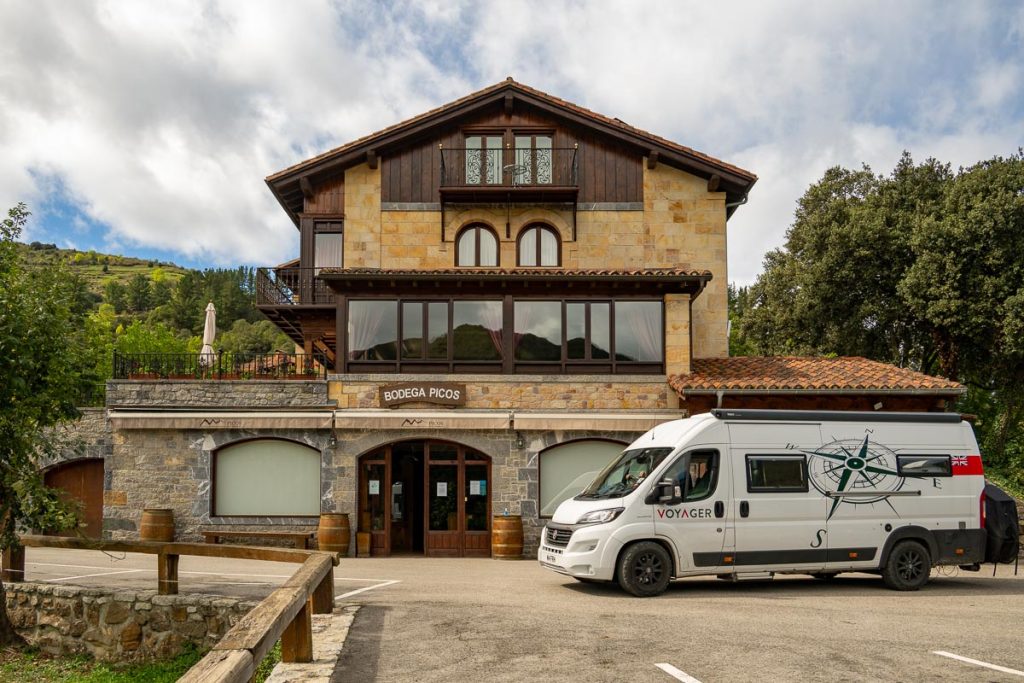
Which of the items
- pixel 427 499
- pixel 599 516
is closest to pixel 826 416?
pixel 599 516

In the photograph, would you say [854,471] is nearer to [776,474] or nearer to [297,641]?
[776,474]

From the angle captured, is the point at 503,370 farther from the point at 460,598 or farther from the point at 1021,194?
the point at 1021,194

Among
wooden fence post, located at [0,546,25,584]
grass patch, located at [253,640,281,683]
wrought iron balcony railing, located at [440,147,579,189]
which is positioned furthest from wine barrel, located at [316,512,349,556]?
grass patch, located at [253,640,281,683]

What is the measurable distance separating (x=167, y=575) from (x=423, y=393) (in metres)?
8.35

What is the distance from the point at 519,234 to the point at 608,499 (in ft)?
38.2

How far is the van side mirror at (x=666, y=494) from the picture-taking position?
12.1m

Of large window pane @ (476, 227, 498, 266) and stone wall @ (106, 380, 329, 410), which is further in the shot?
large window pane @ (476, 227, 498, 266)

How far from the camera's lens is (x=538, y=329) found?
2006 centimetres

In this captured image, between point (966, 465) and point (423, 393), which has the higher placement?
point (423, 393)

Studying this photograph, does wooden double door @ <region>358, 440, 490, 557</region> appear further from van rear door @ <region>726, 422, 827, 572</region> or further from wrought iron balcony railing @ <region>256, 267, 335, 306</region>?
van rear door @ <region>726, 422, 827, 572</region>

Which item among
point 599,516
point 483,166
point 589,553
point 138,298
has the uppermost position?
point 138,298

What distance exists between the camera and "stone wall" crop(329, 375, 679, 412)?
1975 cm

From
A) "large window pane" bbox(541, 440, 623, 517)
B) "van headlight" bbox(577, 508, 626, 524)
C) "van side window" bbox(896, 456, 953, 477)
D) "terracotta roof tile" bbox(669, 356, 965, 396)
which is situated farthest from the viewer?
"large window pane" bbox(541, 440, 623, 517)

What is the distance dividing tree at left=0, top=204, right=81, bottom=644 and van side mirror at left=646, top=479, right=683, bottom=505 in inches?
306
